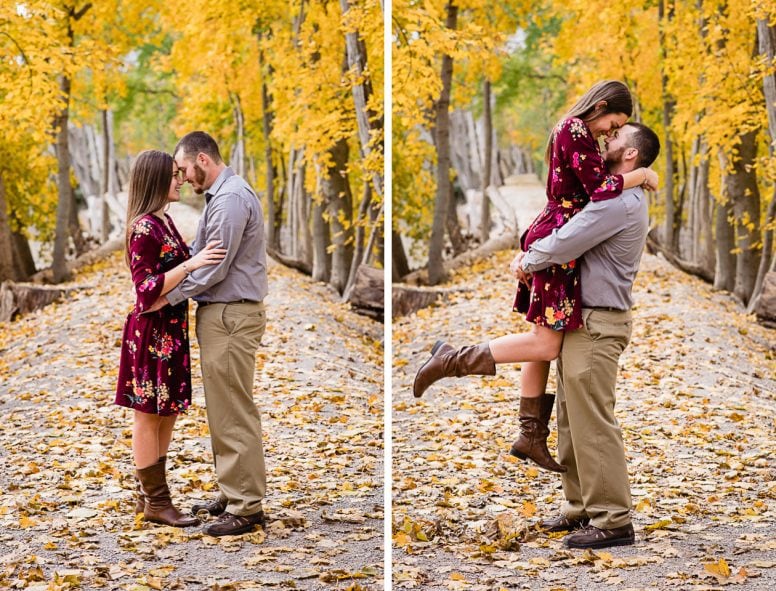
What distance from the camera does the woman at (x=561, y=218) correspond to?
2.46 meters

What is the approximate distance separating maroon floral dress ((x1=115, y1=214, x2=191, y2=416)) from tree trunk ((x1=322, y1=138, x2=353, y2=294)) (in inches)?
143

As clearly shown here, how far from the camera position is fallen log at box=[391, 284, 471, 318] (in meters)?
5.97

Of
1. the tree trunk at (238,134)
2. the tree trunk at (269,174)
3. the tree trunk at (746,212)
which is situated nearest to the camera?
the tree trunk at (746,212)

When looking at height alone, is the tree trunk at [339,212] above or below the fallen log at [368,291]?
above

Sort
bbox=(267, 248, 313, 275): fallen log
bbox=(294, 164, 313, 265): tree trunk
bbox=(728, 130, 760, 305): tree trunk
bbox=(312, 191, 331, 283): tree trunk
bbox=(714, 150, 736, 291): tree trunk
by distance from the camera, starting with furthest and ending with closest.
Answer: bbox=(294, 164, 313, 265): tree trunk, bbox=(267, 248, 313, 275): fallen log, bbox=(312, 191, 331, 283): tree trunk, bbox=(714, 150, 736, 291): tree trunk, bbox=(728, 130, 760, 305): tree trunk

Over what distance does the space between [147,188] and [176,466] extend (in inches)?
46.1

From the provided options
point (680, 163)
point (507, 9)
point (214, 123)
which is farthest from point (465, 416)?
point (680, 163)

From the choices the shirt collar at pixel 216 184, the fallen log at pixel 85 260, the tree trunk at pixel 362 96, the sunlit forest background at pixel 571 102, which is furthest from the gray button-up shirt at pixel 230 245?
the fallen log at pixel 85 260

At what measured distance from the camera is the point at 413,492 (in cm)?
346

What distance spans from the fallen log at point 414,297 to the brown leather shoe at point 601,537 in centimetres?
341

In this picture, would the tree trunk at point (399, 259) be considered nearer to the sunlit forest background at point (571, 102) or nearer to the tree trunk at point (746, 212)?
the sunlit forest background at point (571, 102)

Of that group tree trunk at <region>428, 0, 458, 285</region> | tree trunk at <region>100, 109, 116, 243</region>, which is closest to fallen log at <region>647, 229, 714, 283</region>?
tree trunk at <region>428, 0, 458, 285</region>

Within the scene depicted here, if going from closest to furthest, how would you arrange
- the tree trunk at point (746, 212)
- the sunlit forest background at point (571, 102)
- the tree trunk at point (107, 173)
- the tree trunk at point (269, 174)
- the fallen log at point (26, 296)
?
the sunlit forest background at point (571, 102)
the fallen log at point (26, 296)
the tree trunk at point (746, 212)
the tree trunk at point (107, 173)
the tree trunk at point (269, 174)

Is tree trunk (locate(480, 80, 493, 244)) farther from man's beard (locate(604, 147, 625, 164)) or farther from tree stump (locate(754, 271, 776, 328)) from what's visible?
man's beard (locate(604, 147, 625, 164))
